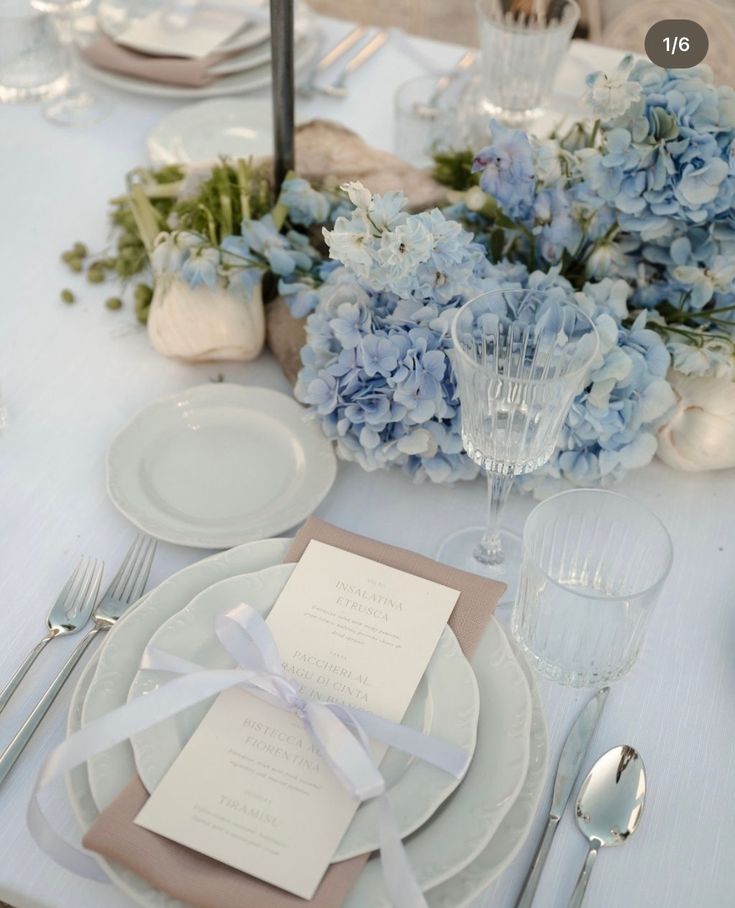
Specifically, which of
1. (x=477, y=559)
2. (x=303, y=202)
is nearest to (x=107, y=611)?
(x=477, y=559)

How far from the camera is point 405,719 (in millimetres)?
708

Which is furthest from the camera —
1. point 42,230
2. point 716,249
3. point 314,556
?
point 42,230

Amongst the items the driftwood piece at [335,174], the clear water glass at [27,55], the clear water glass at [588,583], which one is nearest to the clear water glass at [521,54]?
the driftwood piece at [335,174]

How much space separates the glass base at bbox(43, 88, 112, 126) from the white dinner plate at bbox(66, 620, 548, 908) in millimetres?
937

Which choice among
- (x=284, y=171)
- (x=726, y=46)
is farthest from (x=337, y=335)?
(x=726, y=46)

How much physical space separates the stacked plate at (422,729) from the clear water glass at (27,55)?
0.88m

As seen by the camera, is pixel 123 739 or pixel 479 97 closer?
pixel 123 739

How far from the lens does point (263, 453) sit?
0.96 meters

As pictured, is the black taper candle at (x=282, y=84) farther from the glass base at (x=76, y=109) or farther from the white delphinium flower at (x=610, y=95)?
the glass base at (x=76, y=109)

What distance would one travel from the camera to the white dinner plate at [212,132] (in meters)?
1.32

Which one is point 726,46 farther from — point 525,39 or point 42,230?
point 42,230

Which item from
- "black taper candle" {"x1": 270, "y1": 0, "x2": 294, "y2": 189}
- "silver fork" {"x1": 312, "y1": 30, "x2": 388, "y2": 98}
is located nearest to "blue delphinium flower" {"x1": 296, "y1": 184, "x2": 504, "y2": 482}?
"black taper candle" {"x1": 270, "y1": 0, "x2": 294, "y2": 189}

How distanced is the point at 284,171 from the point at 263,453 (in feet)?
1.06

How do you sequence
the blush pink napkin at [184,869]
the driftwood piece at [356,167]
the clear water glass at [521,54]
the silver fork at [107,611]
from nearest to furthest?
the blush pink napkin at [184,869], the silver fork at [107,611], the driftwood piece at [356,167], the clear water glass at [521,54]
